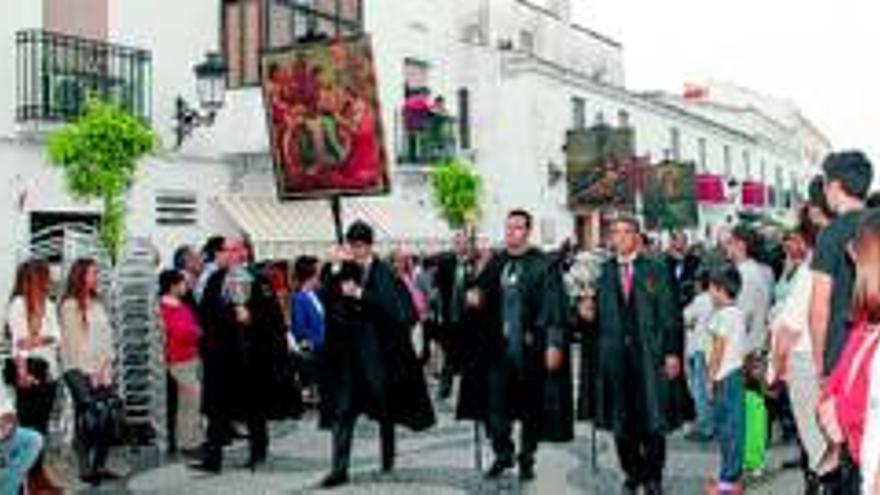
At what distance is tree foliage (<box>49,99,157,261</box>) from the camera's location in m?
15.5

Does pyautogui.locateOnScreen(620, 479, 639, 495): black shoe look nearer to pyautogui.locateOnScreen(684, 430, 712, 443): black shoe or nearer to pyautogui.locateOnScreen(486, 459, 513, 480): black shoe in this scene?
pyautogui.locateOnScreen(486, 459, 513, 480): black shoe

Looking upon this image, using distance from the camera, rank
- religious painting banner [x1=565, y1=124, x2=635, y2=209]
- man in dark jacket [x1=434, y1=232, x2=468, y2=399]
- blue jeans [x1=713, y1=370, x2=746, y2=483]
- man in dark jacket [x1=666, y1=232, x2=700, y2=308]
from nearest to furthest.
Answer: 1. blue jeans [x1=713, y1=370, x2=746, y2=483]
2. man in dark jacket [x1=434, y1=232, x2=468, y2=399]
3. man in dark jacket [x1=666, y1=232, x2=700, y2=308]
4. religious painting banner [x1=565, y1=124, x2=635, y2=209]

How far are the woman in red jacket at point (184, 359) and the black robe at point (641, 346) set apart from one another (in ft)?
14.4

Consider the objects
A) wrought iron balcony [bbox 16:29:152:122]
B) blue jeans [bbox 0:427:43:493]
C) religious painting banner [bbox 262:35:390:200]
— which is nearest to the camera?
blue jeans [bbox 0:427:43:493]

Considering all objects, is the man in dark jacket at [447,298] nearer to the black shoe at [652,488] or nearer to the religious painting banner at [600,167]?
the black shoe at [652,488]

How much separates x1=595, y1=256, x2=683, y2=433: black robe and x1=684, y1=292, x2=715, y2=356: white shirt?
6.11 ft

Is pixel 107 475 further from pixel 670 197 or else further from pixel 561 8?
pixel 561 8

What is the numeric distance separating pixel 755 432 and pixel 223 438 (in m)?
4.39

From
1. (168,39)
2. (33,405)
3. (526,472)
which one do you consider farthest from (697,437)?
(168,39)

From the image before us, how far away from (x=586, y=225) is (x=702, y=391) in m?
25.3

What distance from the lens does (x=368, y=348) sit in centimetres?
1072

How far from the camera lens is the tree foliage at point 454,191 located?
27375 mm

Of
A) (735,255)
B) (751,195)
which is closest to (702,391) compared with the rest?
(735,255)

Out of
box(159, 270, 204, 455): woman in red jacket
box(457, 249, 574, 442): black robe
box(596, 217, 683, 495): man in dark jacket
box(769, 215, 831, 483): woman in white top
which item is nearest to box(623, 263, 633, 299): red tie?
box(596, 217, 683, 495): man in dark jacket
